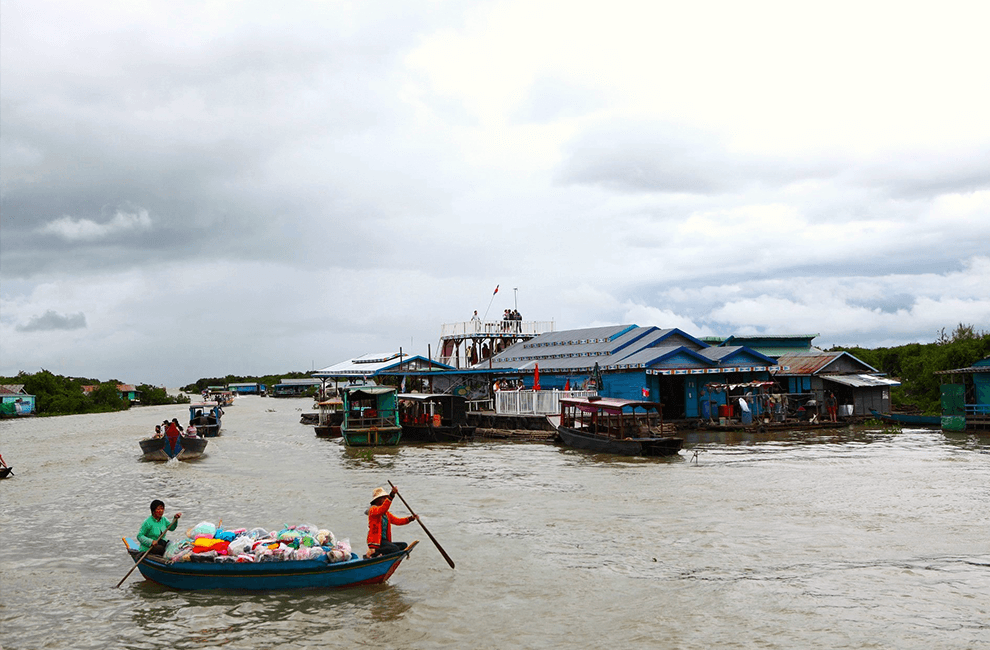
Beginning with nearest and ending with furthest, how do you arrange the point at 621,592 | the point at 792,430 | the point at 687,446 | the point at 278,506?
the point at 621,592 → the point at 278,506 → the point at 687,446 → the point at 792,430

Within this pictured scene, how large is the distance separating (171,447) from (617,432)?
18.7m

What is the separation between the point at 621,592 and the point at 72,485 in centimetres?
2142

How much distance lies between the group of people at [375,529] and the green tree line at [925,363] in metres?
38.4

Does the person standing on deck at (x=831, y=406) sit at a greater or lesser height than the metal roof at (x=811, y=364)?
lesser

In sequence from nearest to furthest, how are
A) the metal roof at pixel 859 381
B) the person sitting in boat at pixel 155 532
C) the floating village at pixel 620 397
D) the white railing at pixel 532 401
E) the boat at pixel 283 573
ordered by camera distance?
the boat at pixel 283 573 < the person sitting in boat at pixel 155 532 < the floating village at pixel 620 397 < the white railing at pixel 532 401 < the metal roof at pixel 859 381

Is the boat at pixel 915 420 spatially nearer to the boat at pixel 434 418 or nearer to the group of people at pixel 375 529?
the boat at pixel 434 418

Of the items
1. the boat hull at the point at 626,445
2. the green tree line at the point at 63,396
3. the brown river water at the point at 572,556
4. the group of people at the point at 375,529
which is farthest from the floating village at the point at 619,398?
the green tree line at the point at 63,396

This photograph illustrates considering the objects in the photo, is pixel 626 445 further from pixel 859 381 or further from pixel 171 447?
pixel 859 381

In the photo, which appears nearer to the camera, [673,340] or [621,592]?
[621,592]

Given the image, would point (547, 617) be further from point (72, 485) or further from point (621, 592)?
point (72, 485)

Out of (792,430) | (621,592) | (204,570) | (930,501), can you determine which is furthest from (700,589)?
(792,430)

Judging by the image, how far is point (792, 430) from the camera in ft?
123

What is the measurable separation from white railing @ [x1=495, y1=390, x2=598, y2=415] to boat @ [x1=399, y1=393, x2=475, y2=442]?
254 cm

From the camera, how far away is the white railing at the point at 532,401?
3841 centimetres
